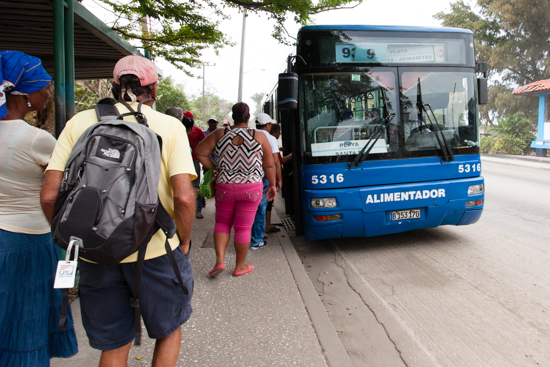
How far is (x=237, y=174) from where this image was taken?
160 inches

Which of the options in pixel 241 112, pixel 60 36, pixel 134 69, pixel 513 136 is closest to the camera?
pixel 134 69

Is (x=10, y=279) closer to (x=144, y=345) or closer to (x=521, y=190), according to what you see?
(x=144, y=345)

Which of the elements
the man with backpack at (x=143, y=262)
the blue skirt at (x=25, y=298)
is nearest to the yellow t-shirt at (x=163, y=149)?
the man with backpack at (x=143, y=262)

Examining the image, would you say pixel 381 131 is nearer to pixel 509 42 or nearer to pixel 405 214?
pixel 405 214

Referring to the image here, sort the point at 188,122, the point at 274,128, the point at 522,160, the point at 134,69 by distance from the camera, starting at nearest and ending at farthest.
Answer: the point at 134,69, the point at 274,128, the point at 188,122, the point at 522,160

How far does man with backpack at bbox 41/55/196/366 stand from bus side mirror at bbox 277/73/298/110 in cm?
273

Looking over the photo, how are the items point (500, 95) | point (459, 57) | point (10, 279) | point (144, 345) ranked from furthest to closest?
point (500, 95) < point (459, 57) < point (144, 345) < point (10, 279)

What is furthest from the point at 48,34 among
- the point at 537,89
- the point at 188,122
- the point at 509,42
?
the point at 509,42

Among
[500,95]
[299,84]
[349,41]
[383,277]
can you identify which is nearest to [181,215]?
[383,277]

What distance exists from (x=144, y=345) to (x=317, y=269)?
2463 mm

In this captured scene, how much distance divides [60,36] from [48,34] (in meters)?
1.56

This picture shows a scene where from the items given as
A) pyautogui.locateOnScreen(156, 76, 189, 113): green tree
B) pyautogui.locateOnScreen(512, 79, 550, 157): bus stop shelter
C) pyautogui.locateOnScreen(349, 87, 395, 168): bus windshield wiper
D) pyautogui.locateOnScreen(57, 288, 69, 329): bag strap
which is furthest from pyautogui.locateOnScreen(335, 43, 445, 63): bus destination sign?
pyautogui.locateOnScreen(156, 76, 189, 113): green tree

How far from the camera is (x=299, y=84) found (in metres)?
5.04

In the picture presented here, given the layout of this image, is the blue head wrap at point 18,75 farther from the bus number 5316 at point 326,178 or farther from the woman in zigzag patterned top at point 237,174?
the bus number 5316 at point 326,178
